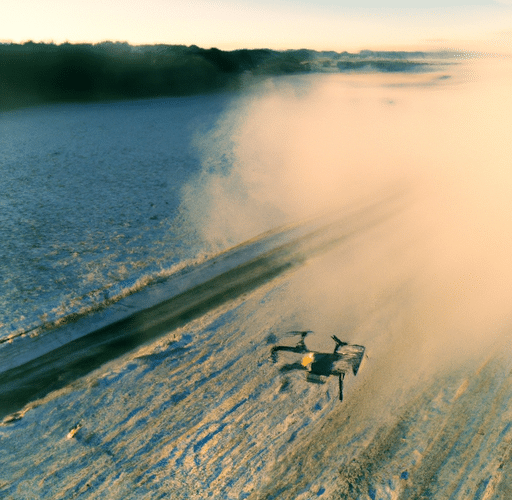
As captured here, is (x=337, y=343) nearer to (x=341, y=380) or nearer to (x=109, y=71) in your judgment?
(x=341, y=380)

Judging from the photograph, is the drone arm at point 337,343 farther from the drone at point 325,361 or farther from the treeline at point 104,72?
the treeline at point 104,72

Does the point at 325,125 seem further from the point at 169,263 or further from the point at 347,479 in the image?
the point at 347,479

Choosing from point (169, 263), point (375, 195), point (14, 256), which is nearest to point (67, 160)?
point (14, 256)

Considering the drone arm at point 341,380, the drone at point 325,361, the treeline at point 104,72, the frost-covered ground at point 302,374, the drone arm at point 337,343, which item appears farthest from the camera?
the treeline at point 104,72

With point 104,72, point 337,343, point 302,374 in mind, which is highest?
point 104,72

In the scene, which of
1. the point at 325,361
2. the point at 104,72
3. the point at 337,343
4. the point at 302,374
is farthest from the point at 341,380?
the point at 104,72

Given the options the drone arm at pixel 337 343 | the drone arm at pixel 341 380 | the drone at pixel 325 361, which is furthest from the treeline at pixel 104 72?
the drone arm at pixel 341 380
